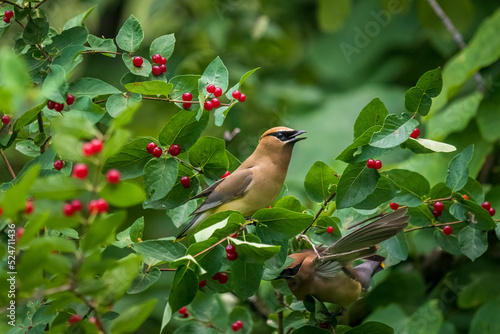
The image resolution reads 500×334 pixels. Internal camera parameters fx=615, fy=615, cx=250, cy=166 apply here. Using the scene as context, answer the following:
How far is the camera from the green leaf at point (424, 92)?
152 cm

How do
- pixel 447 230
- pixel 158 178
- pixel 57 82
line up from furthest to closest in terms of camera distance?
pixel 447 230 < pixel 158 178 < pixel 57 82

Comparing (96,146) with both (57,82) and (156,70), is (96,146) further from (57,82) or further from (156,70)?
(156,70)

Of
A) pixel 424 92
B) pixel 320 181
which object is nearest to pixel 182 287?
pixel 320 181

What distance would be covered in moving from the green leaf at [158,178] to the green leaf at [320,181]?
380mm

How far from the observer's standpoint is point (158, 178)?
1.55 meters

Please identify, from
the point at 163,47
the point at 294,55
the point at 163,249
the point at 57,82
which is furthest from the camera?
the point at 294,55

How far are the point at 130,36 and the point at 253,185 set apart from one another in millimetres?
550

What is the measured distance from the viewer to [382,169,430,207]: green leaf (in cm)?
171

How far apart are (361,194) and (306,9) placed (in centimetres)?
347

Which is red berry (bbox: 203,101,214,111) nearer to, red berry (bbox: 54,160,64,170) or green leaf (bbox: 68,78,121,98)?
green leaf (bbox: 68,78,121,98)

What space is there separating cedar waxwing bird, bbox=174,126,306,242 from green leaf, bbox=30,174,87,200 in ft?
2.49

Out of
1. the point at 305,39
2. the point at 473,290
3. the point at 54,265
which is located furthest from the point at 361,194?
the point at 305,39

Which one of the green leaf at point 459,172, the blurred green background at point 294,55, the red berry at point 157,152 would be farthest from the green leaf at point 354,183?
the blurred green background at point 294,55

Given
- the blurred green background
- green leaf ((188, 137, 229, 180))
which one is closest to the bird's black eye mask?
green leaf ((188, 137, 229, 180))
